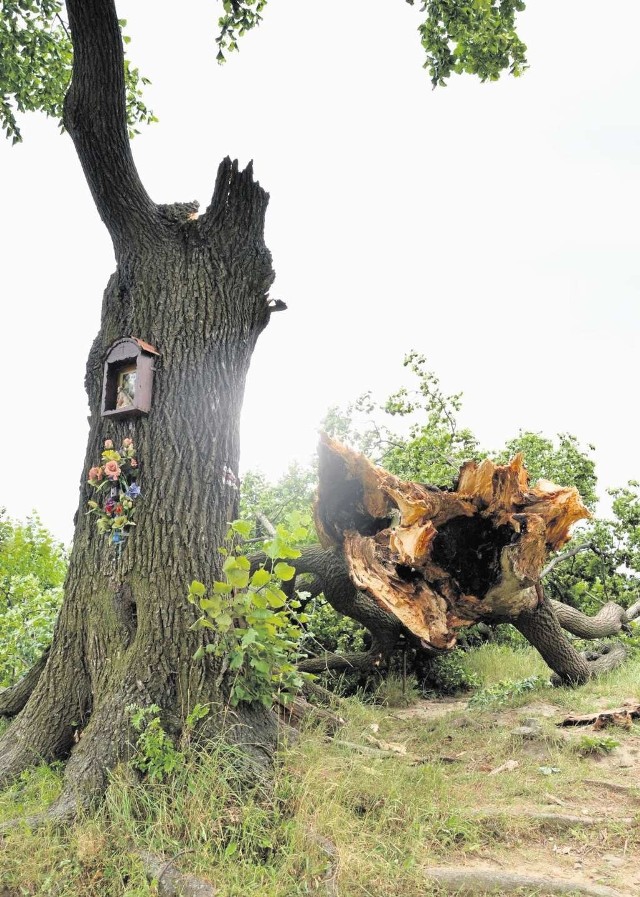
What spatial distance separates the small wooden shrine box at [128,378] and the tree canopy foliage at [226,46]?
4.79 m

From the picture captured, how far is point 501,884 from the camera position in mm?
3309

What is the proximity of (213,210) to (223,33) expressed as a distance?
3653 millimetres

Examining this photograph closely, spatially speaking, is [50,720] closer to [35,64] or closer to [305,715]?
[305,715]

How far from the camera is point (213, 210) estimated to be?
548 centimetres

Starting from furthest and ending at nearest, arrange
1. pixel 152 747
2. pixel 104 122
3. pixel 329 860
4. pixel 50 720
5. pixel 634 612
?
pixel 634 612, pixel 104 122, pixel 50 720, pixel 152 747, pixel 329 860

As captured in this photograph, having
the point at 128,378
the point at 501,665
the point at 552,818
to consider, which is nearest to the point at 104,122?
the point at 128,378

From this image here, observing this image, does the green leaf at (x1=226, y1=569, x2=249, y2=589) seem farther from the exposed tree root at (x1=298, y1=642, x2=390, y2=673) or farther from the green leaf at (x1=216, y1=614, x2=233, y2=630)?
the exposed tree root at (x1=298, y1=642, x2=390, y2=673)

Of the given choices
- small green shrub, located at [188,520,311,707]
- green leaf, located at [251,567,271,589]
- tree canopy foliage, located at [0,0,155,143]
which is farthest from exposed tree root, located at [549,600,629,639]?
tree canopy foliage, located at [0,0,155,143]

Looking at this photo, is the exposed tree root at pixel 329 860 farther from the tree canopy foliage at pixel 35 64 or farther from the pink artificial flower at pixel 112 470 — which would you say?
the tree canopy foliage at pixel 35 64

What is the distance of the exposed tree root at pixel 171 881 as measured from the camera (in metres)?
3.04

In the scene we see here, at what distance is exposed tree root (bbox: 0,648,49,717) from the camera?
5199mm

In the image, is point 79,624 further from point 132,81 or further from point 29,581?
point 132,81

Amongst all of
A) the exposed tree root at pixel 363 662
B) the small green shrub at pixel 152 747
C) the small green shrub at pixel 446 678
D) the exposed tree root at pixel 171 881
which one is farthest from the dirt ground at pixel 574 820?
the small green shrub at pixel 446 678

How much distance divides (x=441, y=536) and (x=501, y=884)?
300 cm
